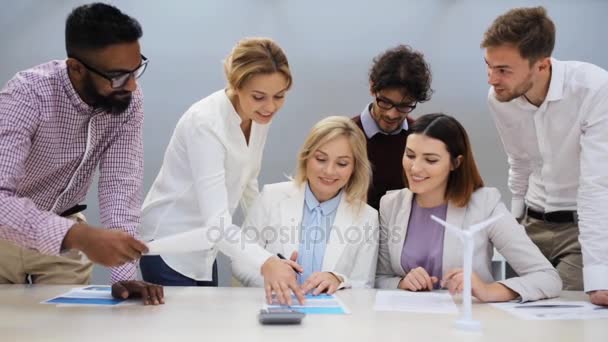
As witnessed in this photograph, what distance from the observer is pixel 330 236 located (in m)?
2.92

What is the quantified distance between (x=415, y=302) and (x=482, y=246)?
0.58 meters

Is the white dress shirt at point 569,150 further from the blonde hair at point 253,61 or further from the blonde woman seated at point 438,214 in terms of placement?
the blonde hair at point 253,61

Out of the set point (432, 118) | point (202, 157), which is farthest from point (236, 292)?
point (432, 118)

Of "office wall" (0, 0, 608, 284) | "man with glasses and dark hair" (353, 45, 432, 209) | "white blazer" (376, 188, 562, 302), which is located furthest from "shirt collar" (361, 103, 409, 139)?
"office wall" (0, 0, 608, 284)

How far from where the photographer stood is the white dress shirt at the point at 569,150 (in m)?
2.51

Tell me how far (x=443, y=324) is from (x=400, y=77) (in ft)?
4.90

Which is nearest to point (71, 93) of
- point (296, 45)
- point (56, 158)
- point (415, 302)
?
point (56, 158)

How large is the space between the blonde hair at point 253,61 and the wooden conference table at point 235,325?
89 cm

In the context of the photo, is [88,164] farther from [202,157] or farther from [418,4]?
[418,4]

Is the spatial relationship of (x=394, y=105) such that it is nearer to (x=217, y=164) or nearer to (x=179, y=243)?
(x=217, y=164)

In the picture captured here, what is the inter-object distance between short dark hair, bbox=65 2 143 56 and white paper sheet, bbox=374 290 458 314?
49.8 inches

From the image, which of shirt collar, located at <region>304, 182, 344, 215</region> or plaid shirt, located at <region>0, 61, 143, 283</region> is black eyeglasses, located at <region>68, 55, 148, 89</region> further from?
shirt collar, located at <region>304, 182, 344, 215</region>

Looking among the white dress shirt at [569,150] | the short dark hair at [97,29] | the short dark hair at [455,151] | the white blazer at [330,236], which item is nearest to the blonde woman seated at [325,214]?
the white blazer at [330,236]

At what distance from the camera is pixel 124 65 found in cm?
228
